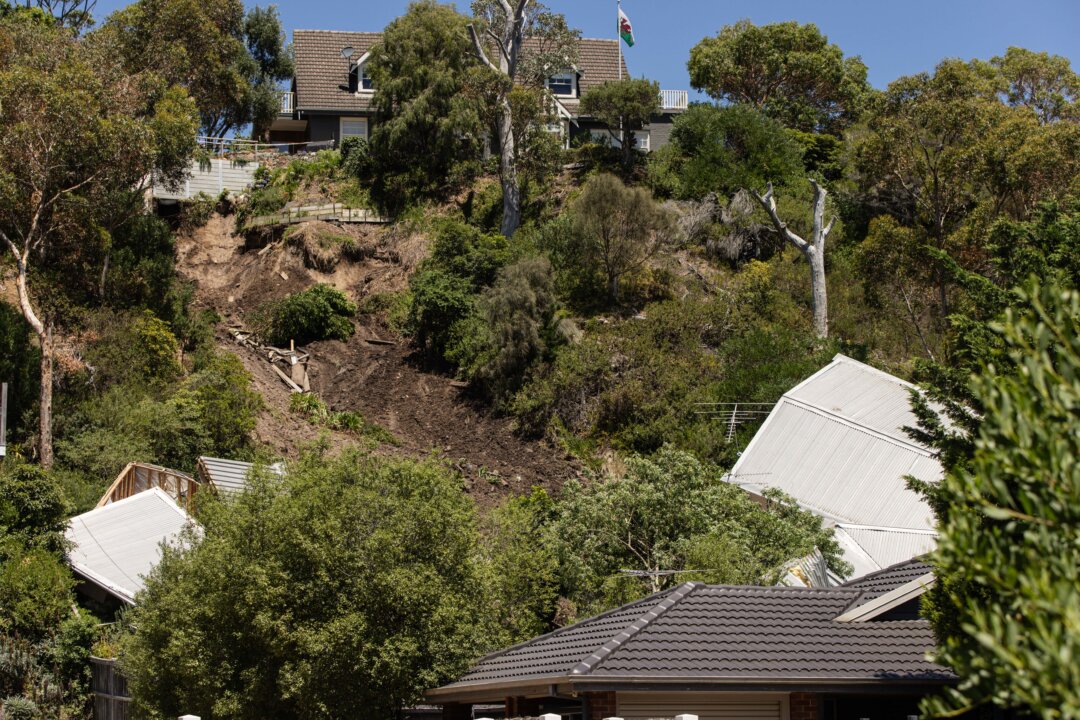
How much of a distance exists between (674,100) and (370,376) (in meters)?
28.1

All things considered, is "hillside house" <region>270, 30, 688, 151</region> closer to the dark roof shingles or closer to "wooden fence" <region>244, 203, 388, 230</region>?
"wooden fence" <region>244, 203, 388, 230</region>

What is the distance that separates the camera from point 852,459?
31641 millimetres

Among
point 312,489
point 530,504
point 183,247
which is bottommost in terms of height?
point 530,504

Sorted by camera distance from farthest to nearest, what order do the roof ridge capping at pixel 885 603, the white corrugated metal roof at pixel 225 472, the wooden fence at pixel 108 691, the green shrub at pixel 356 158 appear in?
the green shrub at pixel 356 158 < the white corrugated metal roof at pixel 225 472 < the wooden fence at pixel 108 691 < the roof ridge capping at pixel 885 603

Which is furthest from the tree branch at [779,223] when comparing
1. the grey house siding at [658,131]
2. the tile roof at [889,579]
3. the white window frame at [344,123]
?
the tile roof at [889,579]

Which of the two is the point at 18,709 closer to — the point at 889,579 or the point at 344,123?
the point at 889,579

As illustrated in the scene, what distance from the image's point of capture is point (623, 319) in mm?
43406

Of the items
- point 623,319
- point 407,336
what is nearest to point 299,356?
point 407,336

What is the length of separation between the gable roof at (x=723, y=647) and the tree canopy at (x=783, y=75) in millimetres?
43308

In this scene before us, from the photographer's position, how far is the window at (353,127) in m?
58.7

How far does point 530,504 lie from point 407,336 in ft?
47.5

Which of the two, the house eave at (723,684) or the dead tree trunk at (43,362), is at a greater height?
the dead tree trunk at (43,362)

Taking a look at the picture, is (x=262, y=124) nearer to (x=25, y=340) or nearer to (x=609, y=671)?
(x=25, y=340)

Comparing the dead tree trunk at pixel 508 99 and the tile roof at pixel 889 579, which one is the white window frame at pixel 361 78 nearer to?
the dead tree trunk at pixel 508 99
